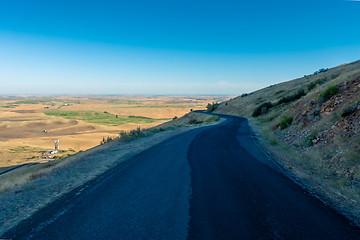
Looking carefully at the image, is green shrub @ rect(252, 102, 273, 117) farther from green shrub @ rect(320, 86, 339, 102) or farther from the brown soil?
the brown soil

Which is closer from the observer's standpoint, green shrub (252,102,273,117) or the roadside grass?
the roadside grass

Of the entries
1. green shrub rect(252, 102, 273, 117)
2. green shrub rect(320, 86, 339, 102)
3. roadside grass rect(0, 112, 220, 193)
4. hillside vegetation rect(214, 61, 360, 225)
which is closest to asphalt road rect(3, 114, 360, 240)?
hillside vegetation rect(214, 61, 360, 225)

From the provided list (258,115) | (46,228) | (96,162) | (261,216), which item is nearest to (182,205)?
(261,216)

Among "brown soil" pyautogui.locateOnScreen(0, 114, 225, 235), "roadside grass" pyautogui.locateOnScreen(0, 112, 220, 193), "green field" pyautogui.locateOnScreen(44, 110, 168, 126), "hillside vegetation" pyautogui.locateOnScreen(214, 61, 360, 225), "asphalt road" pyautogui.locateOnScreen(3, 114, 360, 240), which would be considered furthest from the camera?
"green field" pyautogui.locateOnScreen(44, 110, 168, 126)

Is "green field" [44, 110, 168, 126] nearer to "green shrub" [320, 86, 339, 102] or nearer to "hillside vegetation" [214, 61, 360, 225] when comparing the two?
"green shrub" [320, 86, 339, 102]

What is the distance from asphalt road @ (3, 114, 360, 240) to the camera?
3.46 meters

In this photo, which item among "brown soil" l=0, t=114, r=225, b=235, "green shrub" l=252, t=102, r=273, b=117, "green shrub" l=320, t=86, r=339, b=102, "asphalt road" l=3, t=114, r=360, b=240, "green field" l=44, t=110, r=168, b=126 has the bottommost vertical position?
"green field" l=44, t=110, r=168, b=126

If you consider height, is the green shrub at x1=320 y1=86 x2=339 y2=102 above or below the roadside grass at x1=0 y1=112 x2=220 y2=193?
above

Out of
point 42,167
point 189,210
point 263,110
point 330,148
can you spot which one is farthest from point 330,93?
point 42,167

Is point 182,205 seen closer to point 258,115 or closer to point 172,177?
point 172,177

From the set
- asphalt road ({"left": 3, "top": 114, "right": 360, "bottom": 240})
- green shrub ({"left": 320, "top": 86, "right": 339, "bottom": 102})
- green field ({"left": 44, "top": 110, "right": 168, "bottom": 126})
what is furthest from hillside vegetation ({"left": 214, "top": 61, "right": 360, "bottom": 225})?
green field ({"left": 44, "top": 110, "right": 168, "bottom": 126})

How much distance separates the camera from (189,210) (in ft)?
13.9

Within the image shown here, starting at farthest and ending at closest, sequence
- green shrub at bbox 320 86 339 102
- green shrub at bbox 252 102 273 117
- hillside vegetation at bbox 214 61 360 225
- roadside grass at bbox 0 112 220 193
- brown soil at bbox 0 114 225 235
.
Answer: green shrub at bbox 252 102 273 117, green shrub at bbox 320 86 339 102, roadside grass at bbox 0 112 220 193, hillside vegetation at bbox 214 61 360 225, brown soil at bbox 0 114 225 235

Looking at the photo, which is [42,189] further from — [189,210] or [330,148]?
[330,148]
